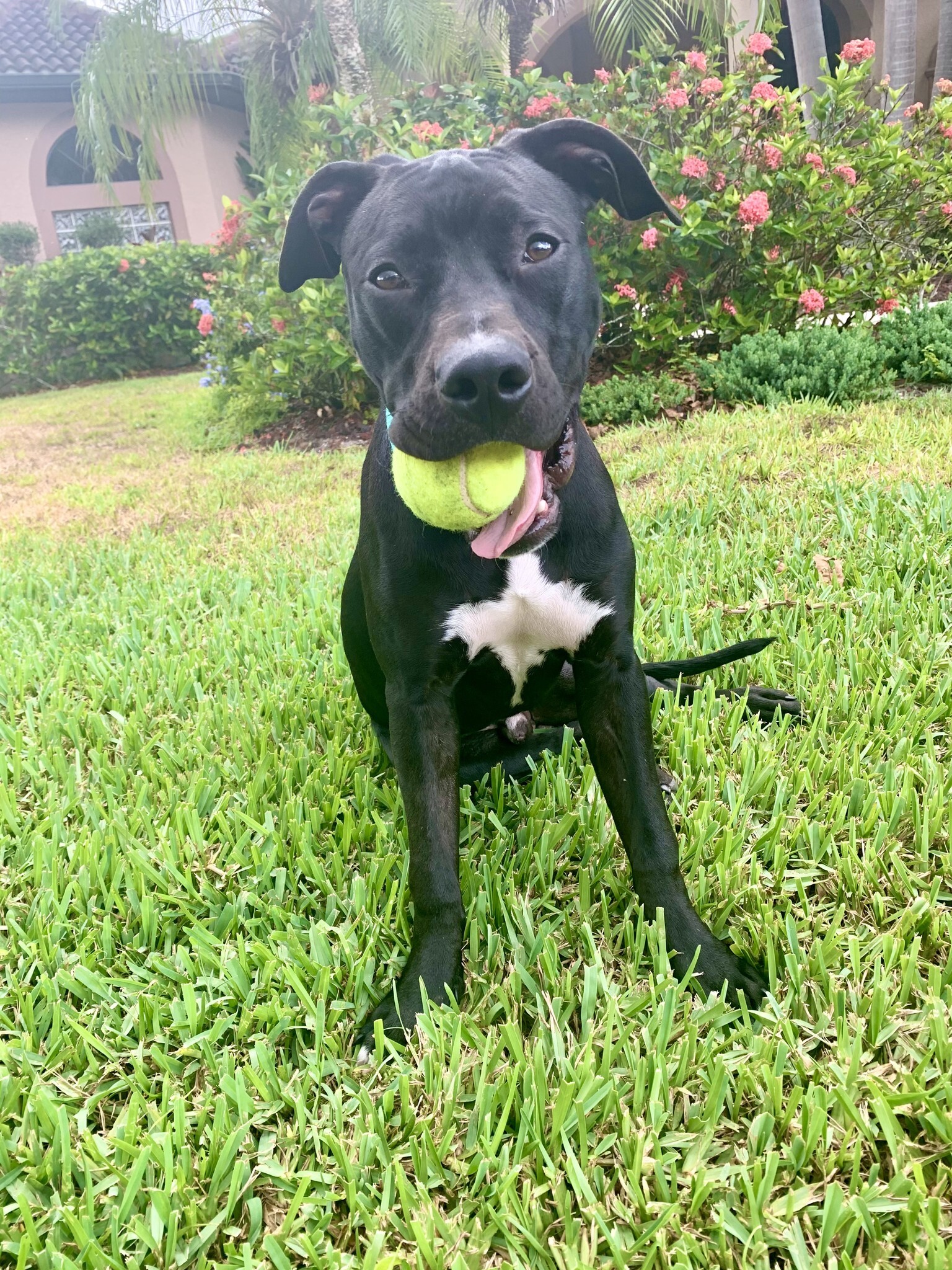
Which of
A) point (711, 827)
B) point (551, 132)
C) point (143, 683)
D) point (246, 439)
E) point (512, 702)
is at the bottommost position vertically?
point (246, 439)

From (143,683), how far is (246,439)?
5021 mm

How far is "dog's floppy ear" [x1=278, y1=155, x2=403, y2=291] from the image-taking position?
2123mm

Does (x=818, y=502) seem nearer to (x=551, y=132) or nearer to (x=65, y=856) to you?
(x=551, y=132)

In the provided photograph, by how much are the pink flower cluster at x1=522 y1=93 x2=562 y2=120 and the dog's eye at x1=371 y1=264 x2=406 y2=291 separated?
17.5 ft

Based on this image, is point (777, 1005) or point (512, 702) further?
→ point (512, 702)

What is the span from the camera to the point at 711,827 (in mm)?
2078

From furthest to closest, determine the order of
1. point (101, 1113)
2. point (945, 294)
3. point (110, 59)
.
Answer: point (110, 59), point (945, 294), point (101, 1113)

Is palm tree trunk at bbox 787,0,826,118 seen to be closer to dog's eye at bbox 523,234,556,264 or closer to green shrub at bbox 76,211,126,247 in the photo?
dog's eye at bbox 523,234,556,264

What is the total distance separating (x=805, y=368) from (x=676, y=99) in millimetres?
1926

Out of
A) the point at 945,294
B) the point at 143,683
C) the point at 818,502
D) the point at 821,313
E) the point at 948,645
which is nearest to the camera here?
the point at 948,645

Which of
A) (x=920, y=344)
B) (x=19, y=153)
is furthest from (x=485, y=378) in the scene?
(x=19, y=153)

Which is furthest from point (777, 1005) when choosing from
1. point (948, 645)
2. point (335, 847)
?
point (948, 645)

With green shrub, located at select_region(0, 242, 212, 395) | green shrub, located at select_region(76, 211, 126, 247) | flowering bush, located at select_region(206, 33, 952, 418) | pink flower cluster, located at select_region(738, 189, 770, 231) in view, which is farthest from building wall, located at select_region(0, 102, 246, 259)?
pink flower cluster, located at select_region(738, 189, 770, 231)

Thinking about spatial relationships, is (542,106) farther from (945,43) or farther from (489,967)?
(945,43)
